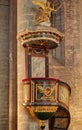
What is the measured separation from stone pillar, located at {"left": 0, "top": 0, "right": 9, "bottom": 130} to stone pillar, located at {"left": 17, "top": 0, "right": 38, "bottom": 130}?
313 cm

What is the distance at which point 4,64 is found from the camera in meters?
16.1

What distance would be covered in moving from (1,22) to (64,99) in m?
5.15

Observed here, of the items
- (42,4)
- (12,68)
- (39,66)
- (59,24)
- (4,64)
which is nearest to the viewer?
(42,4)

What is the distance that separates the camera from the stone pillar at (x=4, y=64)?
15.6m

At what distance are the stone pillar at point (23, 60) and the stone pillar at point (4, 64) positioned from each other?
10.3 feet

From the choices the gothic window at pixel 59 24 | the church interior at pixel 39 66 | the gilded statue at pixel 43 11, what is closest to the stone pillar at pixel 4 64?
the church interior at pixel 39 66

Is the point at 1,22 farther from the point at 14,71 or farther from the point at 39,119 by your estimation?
the point at 39,119

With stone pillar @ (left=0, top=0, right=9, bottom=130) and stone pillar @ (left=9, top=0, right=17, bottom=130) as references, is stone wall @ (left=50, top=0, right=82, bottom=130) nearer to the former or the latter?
stone pillar @ (left=9, top=0, right=17, bottom=130)

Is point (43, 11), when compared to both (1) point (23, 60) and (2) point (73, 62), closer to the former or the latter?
(1) point (23, 60)

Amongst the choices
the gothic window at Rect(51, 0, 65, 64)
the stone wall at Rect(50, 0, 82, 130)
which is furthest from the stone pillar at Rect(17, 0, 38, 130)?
the gothic window at Rect(51, 0, 65, 64)

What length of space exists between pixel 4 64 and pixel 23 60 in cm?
350

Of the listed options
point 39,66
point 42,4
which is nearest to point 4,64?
point 39,66

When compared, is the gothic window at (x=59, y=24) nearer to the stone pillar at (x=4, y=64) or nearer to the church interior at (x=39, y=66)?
the church interior at (x=39, y=66)

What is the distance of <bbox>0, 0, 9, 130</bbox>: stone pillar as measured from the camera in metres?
15.6
